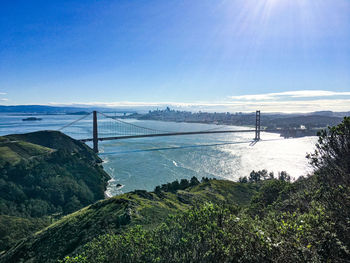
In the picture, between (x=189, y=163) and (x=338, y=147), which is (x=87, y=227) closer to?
(x=338, y=147)

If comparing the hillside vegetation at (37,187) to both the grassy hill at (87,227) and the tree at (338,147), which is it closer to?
the grassy hill at (87,227)

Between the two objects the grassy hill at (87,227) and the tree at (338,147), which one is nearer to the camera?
the tree at (338,147)

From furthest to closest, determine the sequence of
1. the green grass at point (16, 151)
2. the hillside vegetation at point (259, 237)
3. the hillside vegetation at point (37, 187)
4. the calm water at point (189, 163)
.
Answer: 1. the calm water at point (189, 163)
2. the green grass at point (16, 151)
3. the hillside vegetation at point (37, 187)
4. the hillside vegetation at point (259, 237)

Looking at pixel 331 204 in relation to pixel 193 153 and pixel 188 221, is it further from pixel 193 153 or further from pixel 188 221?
pixel 193 153

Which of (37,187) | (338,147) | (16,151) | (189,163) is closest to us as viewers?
(338,147)

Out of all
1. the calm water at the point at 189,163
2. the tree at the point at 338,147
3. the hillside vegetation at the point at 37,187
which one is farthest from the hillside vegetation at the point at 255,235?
the calm water at the point at 189,163

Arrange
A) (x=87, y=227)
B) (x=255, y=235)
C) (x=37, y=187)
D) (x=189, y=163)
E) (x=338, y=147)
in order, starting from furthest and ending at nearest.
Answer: (x=189, y=163) → (x=37, y=187) → (x=87, y=227) → (x=338, y=147) → (x=255, y=235)

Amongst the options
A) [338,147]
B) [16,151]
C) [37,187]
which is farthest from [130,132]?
[338,147]

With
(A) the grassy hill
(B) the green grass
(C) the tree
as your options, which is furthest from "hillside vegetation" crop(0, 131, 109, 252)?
(C) the tree
